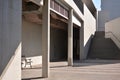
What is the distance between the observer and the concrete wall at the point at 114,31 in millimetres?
31812

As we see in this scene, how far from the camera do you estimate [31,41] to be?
19.8m

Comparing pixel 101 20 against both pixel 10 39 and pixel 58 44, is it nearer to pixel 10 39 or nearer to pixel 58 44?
pixel 58 44

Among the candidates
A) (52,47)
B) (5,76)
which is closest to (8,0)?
(5,76)

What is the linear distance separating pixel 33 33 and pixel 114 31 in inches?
628

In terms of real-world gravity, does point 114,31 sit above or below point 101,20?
below

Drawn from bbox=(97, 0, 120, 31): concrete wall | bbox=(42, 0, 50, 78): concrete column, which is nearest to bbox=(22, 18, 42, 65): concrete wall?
bbox=(42, 0, 50, 78): concrete column

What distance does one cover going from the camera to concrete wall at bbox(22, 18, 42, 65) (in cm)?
1851

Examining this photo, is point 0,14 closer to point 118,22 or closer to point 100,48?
point 100,48

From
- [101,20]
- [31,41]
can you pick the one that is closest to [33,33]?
[31,41]

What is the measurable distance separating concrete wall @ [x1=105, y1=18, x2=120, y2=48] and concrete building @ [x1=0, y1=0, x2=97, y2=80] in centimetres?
492

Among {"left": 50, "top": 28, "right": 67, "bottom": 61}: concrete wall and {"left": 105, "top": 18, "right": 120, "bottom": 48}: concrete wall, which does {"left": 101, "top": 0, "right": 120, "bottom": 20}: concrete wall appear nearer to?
{"left": 105, "top": 18, "right": 120, "bottom": 48}: concrete wall

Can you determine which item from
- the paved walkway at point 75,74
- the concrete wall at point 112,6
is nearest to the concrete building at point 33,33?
the paved walkway at point 75,74

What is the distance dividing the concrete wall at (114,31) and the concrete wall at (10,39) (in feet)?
74.6

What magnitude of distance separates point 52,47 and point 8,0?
1782 cm
